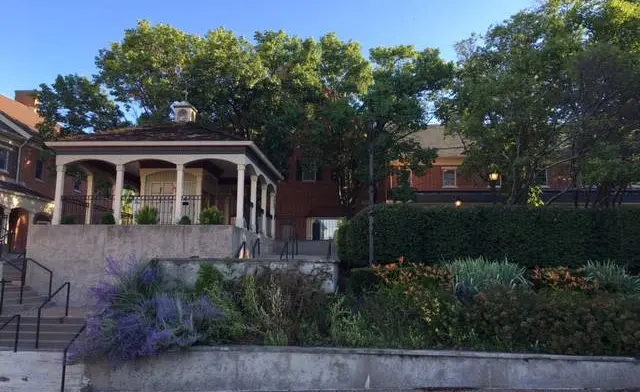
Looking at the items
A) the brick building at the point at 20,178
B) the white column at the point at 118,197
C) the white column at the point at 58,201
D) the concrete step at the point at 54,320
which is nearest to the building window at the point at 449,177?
the white column at the point at 118,197

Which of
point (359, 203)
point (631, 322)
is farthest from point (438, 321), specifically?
point (359, 203)

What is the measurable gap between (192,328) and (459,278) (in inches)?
209

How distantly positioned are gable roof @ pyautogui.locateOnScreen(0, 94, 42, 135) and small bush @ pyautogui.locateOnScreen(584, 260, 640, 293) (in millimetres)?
27453

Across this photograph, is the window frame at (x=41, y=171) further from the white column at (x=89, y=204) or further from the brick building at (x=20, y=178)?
the white column at (x=89, y=204)

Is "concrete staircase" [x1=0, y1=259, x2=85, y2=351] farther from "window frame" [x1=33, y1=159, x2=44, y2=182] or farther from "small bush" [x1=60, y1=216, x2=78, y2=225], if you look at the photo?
"window frame" [x1=33, y1=159, x2=44, y2=182]

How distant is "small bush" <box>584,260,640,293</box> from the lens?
1062cm

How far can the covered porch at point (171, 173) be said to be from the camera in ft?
55.6

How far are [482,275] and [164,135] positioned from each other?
11772 mm

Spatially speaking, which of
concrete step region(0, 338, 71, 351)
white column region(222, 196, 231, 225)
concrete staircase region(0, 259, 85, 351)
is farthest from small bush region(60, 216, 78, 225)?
white column region(222, 196, 231, 225)

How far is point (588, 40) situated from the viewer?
53.9ft

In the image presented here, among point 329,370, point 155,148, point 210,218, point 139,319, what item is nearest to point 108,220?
point 155,148

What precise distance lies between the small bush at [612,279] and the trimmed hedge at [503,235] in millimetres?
1108

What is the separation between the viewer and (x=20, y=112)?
31.5m

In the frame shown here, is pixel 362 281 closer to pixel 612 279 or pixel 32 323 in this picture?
pixel 612 279
